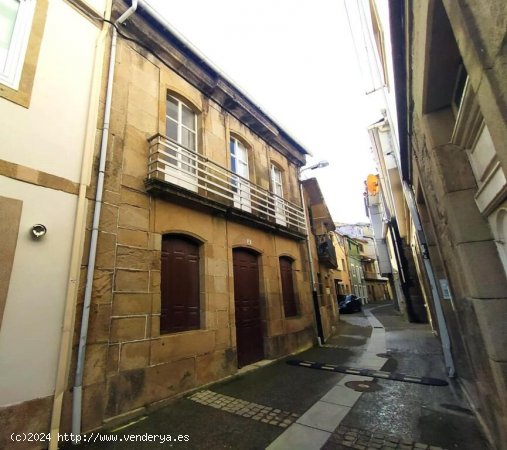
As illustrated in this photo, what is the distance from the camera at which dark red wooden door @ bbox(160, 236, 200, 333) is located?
527cm

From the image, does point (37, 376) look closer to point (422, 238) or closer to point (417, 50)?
point (417, 50)

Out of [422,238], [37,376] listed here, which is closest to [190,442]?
[37,376]

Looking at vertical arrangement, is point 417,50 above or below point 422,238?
above

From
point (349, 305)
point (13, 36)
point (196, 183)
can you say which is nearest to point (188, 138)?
point (196, 183)

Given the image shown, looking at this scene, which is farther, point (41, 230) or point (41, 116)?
point (41, 116)

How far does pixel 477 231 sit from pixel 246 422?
12.6 feet

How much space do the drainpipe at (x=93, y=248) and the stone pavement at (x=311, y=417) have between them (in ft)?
1.68

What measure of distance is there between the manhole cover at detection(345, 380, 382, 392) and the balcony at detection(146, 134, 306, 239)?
4.50 m

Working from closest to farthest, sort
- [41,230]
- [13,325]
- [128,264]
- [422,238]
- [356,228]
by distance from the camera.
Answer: [13,325] < [41,230] < [128,264] < [422,238] < [356,228]

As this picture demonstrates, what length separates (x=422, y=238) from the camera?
6402 mm

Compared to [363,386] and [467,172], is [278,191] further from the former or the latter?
[467,172]

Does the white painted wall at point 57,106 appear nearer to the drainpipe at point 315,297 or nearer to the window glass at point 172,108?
the window glass at point 172,108

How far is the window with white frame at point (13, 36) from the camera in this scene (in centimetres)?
392

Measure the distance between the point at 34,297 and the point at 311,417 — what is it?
13.8 ft
